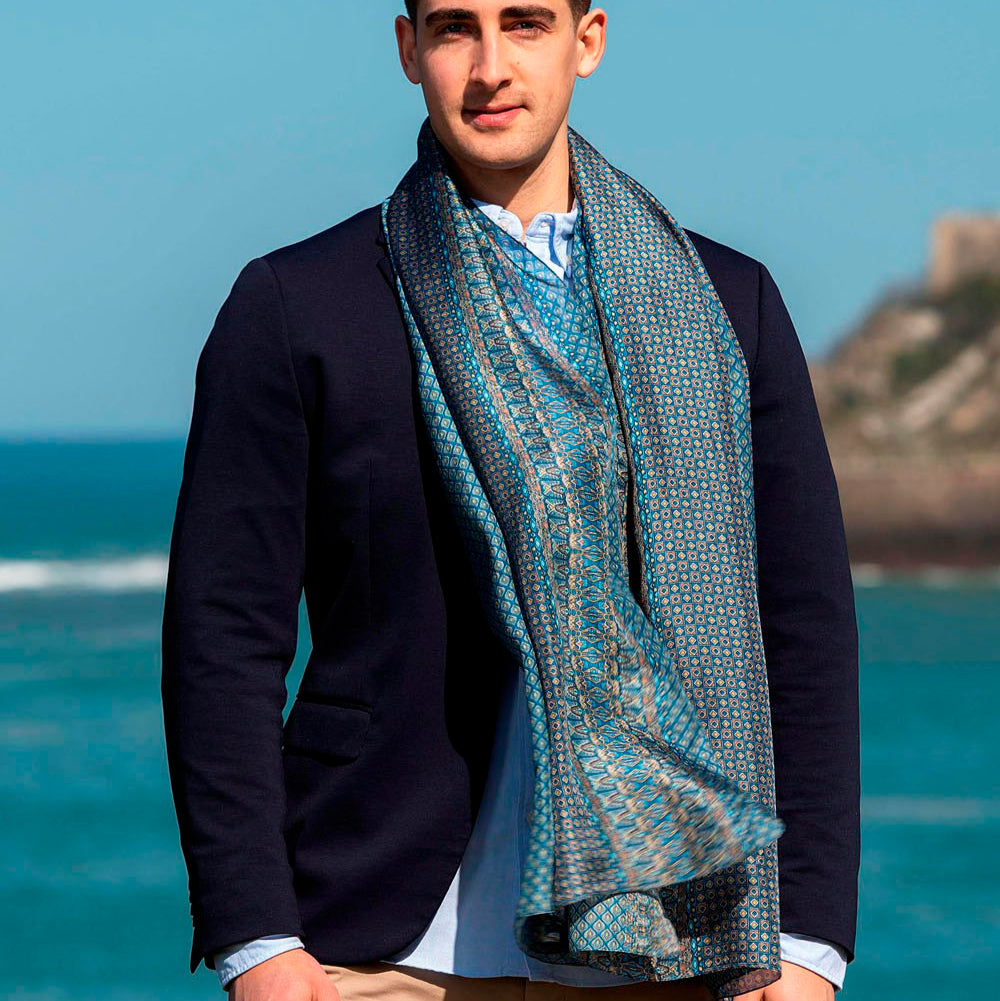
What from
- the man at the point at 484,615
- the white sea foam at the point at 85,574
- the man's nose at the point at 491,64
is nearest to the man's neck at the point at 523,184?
the man at the point at 484,615

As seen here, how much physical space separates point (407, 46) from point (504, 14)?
0.16m

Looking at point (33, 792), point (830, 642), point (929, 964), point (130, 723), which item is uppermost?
point (130, 723)

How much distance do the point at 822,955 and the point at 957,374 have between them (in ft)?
133

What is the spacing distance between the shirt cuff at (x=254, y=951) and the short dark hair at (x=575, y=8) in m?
1.03

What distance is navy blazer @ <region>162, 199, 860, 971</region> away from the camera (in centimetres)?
207

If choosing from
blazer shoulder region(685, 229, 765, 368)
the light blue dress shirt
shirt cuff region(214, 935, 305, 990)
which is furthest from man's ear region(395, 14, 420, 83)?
shirt cuff region(214, 935, 305, 990)

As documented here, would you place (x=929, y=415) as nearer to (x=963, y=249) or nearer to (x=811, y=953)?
(x=963, y=249)

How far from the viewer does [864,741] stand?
59.2 ft

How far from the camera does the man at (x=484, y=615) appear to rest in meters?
2.04

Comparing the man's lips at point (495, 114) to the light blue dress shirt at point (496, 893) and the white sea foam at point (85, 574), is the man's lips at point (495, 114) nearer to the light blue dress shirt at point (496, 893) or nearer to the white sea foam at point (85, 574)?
the light blue dress shirt at point (496, 893)

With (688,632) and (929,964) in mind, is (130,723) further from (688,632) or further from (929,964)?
(688,632)

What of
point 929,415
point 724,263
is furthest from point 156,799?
point 929,415

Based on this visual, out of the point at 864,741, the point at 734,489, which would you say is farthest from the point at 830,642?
the point at 864,741

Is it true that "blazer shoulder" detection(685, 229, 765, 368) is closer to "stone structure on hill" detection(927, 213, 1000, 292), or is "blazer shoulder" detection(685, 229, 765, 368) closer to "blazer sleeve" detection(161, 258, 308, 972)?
"blazer sleeve" detection(161, 258, 308, 972)
